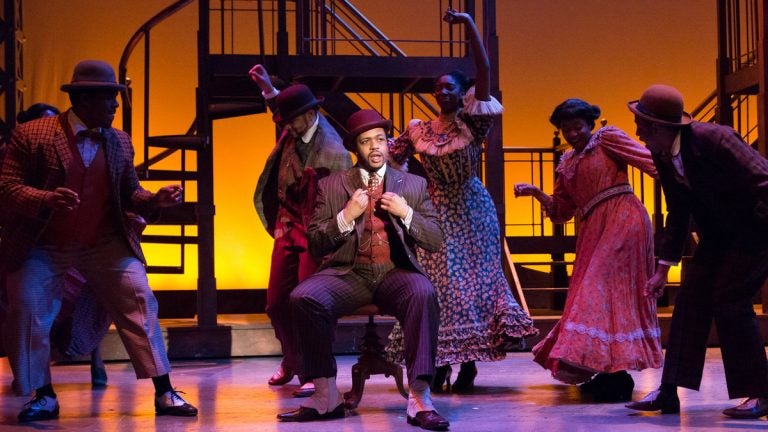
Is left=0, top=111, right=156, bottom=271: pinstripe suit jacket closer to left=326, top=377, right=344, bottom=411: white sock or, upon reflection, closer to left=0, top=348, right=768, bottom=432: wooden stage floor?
left=0, top=348, right=768, bottom=432: wooden stage floor

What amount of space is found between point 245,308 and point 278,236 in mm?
4685

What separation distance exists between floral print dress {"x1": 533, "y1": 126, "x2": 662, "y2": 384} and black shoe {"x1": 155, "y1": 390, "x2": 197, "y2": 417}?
159 cm

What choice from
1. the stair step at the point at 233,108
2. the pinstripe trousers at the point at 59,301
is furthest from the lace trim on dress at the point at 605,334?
the stair step at the point at 233,108

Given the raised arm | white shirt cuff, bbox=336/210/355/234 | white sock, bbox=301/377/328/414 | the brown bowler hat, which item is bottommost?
white sock, bbox=301/377/328/414

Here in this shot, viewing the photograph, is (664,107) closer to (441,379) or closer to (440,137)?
(440,137)

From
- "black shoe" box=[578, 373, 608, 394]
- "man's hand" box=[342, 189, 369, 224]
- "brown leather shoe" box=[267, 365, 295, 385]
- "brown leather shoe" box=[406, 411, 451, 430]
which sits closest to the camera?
"brown leather shoe" box=[406, 411, 451, 430]

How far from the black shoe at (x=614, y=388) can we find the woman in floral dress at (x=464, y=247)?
1.51 feet

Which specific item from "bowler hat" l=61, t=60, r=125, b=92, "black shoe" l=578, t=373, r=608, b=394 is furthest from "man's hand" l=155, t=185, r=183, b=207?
"black shoe" l=578, t=373, r=608, b=394

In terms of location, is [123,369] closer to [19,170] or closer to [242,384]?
[242,384]

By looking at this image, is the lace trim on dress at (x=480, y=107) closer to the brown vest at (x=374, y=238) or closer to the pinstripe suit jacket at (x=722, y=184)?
the brown vest at (x=374, y=238)

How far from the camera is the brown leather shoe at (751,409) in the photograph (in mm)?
4355

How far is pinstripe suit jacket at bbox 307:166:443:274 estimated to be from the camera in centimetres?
446

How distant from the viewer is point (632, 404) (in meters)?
4.62

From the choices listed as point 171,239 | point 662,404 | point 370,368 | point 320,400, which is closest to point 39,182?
point 320,400
